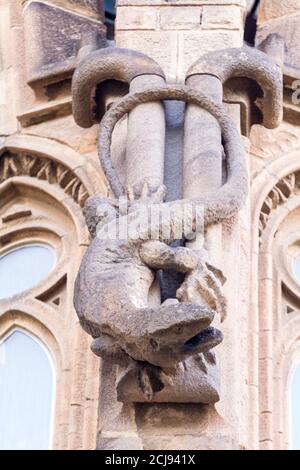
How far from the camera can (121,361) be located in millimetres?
9438

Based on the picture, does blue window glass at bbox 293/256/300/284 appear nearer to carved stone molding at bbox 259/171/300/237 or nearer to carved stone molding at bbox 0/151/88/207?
carved stone molding at bbox 259/171/300/237

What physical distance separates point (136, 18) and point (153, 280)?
5.82 feet

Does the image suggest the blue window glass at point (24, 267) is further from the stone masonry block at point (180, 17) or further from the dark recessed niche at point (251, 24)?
the dark recessed niche at point (251, 24)

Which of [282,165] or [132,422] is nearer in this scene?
[132,422]

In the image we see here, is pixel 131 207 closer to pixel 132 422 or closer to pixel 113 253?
pixel 113 253

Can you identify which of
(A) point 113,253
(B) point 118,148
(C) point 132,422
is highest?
(B) point 118,148

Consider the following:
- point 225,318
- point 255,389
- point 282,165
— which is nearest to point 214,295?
point 225,318

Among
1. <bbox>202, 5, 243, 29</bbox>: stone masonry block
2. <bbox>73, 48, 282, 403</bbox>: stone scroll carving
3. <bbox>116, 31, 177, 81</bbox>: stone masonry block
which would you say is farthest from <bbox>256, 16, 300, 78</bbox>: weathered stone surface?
<bbox>73, 48, 282, 403</bbox>: stone scroll carving

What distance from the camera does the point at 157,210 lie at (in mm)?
9766

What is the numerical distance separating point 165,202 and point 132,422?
953 millimetres

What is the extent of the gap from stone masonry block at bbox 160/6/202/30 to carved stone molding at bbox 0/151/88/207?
77cm

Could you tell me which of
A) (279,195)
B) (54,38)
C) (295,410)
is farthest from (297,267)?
(54,38)

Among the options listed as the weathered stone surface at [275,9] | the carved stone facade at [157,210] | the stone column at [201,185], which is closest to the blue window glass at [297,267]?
the carved stone facade at [157,210]

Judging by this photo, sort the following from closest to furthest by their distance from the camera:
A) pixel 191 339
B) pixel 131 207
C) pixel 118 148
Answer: pixel 191 339, pixel 131 207, pixel 118 148
